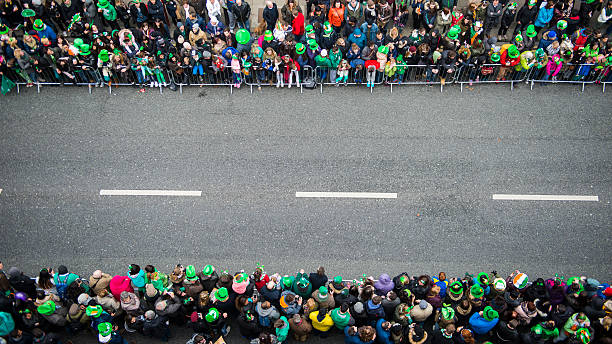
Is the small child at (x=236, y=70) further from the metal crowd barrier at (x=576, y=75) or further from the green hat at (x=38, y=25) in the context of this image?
the metal crowd barrier at (x=576, y=75)

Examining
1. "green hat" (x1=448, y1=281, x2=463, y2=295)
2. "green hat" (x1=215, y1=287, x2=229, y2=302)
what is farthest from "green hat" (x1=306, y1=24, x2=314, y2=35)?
"green hat" (x1=448, y1=281, x2=463, y2=295)

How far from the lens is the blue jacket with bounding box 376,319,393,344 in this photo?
8.93 meters

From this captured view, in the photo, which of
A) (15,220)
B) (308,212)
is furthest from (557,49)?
(15,220)

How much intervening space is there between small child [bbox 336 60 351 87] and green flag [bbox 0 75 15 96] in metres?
9.46

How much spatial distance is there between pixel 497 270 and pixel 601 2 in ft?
31.7

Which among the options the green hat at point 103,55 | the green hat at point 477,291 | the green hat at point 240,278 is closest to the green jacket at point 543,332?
the green hat at point 477,291

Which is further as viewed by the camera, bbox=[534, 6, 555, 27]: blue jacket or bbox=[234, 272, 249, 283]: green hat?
bbox=[534, 6, 555, 27]: blue jacket

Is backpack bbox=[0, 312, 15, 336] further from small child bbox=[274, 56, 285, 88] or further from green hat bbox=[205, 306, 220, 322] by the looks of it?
small child bbox=[274, 56, 285, 88]

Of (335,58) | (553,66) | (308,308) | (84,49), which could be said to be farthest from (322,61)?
(308,308)

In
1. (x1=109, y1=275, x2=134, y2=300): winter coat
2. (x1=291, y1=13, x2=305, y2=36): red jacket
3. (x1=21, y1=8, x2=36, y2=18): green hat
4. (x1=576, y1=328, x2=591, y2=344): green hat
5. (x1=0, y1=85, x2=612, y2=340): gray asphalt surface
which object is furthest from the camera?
(x1=291, y1=13, x2=305, y2=36): red jacket

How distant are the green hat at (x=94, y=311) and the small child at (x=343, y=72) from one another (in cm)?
873

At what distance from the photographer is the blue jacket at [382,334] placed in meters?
8.93

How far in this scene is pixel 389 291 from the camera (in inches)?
371

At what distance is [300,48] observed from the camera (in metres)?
13.5
